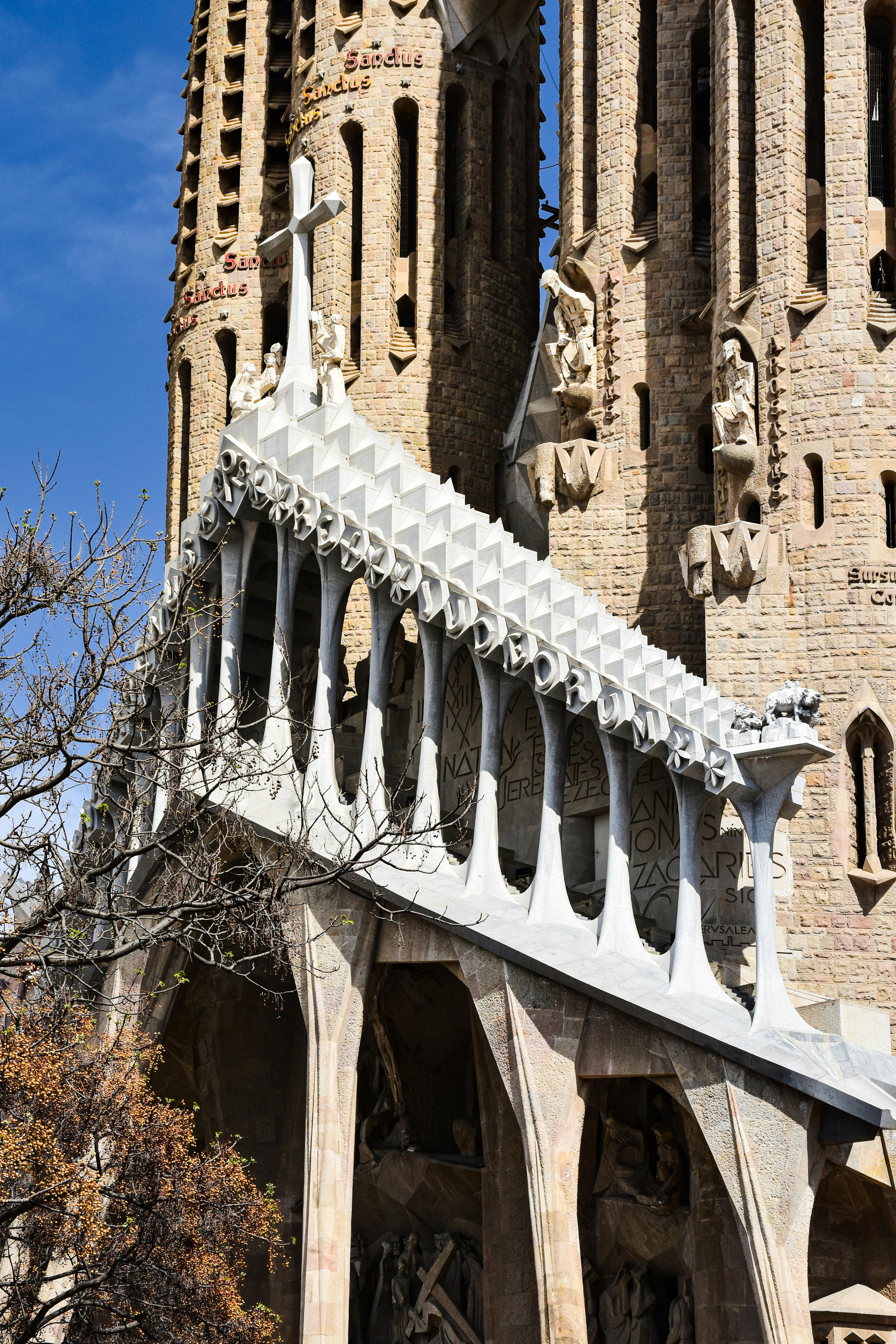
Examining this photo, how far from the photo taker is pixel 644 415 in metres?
28.0

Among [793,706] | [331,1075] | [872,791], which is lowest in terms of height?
[331,1075]

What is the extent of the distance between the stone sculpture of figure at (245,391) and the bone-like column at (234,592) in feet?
7.60

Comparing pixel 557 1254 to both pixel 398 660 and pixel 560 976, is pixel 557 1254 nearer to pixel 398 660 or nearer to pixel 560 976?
pixel 560 976

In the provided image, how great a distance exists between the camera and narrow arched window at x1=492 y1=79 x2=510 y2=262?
34844 millimetres

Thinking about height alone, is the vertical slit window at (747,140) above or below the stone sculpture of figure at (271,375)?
above

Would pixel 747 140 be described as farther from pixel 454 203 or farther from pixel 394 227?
pixel 454 203

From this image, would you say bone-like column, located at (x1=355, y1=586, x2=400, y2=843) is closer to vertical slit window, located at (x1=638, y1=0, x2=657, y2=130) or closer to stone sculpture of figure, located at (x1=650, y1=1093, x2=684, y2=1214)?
stone sculpture of figure, located at (x1=650, y1=1093, x2=684, y2=1214)

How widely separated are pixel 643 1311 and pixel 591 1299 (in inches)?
27.0

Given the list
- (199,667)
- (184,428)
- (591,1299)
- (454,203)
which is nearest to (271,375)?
(199,667)

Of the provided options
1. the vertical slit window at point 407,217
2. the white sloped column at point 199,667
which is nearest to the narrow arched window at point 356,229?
the vertical slit window at point 407,217

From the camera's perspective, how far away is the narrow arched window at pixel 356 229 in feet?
112

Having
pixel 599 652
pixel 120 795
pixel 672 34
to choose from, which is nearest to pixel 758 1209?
pixel 599 652

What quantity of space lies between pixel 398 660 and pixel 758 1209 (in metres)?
11.6

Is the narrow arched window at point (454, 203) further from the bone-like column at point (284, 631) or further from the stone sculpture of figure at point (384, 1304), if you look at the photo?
the stone sculpture of figure at point (384, 1304)
